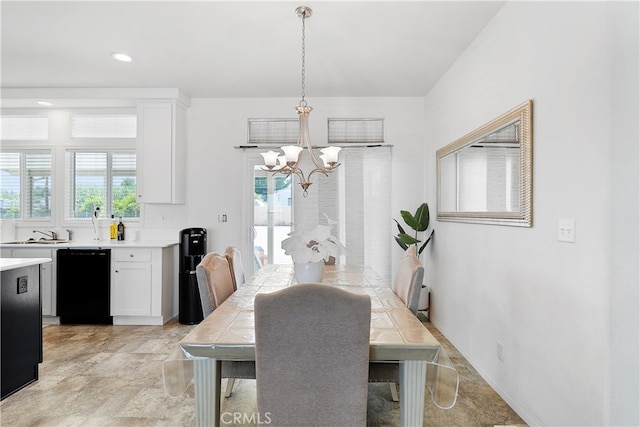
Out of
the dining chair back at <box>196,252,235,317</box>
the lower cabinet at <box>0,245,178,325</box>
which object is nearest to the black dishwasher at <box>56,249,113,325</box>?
the lower cabinet at <box>0,245,178,325</box>

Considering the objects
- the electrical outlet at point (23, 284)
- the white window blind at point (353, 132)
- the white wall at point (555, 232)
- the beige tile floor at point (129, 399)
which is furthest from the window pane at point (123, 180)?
the white wall at point (555, 232)

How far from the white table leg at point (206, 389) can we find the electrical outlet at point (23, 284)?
1878mm

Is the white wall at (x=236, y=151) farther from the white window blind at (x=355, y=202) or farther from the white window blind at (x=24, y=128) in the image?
the white window blind at (x=24, y=128)

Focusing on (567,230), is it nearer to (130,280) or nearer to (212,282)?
(212,282)

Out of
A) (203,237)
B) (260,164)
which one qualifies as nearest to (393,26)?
(260,164)

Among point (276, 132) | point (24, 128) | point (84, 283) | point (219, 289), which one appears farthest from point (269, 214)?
point (24, 128)

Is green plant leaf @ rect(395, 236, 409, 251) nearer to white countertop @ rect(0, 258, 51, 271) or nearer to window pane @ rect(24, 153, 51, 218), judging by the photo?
white countertop @ rect(0, 258, 51, 271)

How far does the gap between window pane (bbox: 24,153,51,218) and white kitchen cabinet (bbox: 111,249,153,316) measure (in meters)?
1.44

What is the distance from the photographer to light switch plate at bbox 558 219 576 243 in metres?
1.73

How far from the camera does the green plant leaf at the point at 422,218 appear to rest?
13.5 feet

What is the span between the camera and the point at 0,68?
361 cm

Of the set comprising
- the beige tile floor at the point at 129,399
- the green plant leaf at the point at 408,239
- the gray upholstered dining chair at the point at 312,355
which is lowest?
the beige tile floor at the point at 129,399

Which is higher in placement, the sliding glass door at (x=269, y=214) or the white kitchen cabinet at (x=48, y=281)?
the sliding glass door at (x=269, y=214)

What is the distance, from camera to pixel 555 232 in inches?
73.9
